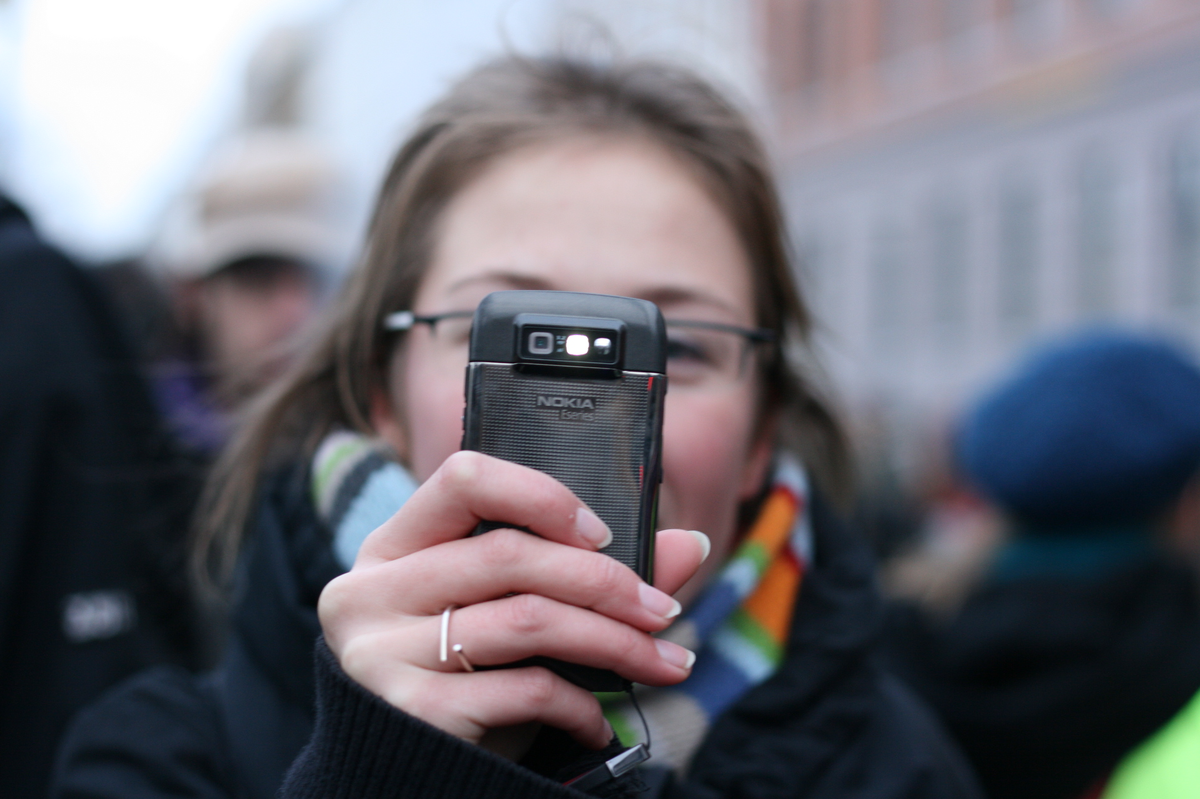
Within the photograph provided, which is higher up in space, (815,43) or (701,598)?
(701,598)

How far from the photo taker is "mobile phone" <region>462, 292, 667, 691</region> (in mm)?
868

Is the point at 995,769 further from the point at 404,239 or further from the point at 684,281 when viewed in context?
the point at 404,239

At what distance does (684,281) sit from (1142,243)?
659 inches

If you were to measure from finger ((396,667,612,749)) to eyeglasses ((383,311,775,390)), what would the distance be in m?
0.56

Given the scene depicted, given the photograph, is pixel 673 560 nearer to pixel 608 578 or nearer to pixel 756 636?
pixel 608 578

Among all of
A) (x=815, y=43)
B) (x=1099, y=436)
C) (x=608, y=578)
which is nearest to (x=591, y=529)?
(x=608, y=578)

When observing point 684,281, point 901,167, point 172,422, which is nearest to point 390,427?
point 684,281

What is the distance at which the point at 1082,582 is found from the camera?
2236 mm

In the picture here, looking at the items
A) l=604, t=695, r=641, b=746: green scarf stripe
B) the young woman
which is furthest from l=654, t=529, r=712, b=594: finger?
l=604, t=695, r=641, b=746: green scarf stripe

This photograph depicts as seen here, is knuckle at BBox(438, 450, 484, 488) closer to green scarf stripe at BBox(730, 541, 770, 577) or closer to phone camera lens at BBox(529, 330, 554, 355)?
phone camera lens at BBox(529, 330, 554, 355)

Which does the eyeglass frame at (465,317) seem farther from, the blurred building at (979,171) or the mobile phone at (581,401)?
the blurred building at (979,171)

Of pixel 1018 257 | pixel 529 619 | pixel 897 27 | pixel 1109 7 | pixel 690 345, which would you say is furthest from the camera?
pixel 897 27

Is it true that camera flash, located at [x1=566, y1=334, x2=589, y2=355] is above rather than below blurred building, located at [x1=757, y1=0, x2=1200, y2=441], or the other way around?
above

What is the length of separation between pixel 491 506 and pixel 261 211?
9.39 ft
